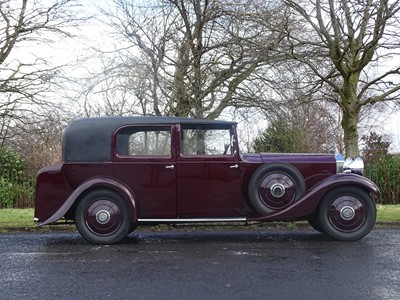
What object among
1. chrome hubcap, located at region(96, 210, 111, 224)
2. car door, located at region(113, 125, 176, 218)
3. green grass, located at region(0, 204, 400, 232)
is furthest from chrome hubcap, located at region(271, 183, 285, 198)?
green grass, located at region(0, 204, 400, 232)

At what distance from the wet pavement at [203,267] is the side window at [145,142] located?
1369mm

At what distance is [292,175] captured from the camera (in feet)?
25.3

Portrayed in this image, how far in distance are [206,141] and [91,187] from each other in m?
1.88

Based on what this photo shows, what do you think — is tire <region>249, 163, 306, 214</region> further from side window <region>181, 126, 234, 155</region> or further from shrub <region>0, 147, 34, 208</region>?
shrub <region>0, 147, 34, 208</region>

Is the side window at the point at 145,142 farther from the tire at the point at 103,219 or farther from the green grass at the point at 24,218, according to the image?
the green grass at the point at 24,218

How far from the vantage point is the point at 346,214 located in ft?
25.1

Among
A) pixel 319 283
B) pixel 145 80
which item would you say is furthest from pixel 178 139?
pixel 145 80

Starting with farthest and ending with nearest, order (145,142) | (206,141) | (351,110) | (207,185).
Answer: (351,110) < (206,141) < (145,142) < (207,185)

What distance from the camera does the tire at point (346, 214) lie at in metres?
7.62

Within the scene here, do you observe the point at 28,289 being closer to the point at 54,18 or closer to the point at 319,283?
the point at 319,283

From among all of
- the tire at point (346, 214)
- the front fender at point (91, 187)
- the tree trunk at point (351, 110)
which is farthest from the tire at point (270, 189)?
the tree trunk at point (351, 110)

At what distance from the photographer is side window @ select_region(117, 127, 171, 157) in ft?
25.6

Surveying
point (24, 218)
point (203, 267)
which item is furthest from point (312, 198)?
point (24, 218)

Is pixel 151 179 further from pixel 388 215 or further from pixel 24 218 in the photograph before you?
pixel 388 215
